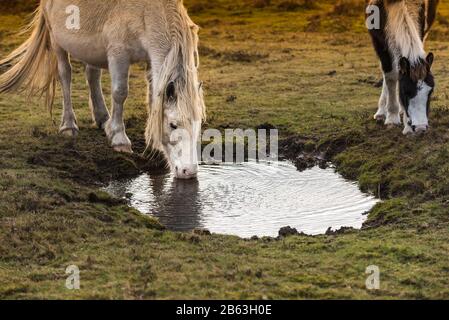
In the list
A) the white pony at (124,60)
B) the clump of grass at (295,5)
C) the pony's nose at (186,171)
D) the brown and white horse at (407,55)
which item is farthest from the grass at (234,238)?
the clump of grass at (295,5)

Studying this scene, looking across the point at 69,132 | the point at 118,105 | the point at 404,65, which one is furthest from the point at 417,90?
the point at 69,132

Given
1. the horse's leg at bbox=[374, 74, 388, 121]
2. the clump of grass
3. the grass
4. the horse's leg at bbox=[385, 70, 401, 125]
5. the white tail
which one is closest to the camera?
the grass

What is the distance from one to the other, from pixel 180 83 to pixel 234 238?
1.81 meters

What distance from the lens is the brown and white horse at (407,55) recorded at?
315 inches

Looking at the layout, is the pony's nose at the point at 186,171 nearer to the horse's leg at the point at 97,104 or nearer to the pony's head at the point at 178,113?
the pony's head at the point at 178,113

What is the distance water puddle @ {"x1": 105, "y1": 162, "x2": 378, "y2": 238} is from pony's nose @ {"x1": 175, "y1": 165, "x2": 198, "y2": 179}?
0.22 meters

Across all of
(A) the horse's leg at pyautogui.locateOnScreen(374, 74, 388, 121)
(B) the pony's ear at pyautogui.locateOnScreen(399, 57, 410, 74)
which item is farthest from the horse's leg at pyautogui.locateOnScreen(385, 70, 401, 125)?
(B) the pony's ear at pyautogui.locateOnScreen(399, 57, 410, 74)

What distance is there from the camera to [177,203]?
7.23m

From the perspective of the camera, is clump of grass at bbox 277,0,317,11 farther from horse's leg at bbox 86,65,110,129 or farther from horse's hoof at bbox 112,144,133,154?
horse's hoof at bbox 112,144,133,154

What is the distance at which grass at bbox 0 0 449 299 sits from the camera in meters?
4.96

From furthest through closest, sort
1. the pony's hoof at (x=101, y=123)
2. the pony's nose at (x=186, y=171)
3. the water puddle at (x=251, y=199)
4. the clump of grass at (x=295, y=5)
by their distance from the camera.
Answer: the clump of grass at (x=295, y=5)
the pony's hoof at (x=101, y=123)
the pony's nose at (x=186, y=171)
the water puddle at (x=251, y=199)

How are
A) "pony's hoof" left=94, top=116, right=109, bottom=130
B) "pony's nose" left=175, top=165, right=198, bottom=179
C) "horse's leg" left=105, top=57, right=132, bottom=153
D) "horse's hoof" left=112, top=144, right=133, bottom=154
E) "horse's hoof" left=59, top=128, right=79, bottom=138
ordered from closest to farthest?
1. "pony's nose" left=175, top=165, right=198, bottom=179
2. "horse's leg" left=105, top=57, right=132, bottom=153
3. "horse's hoof" left=112, top=144, right=133, bottom=154
4. "horse's hoof" left=59, top=128, right=79, bottom=138
5. "pony's hoof" left=94, top=116, right=109, bottom=130

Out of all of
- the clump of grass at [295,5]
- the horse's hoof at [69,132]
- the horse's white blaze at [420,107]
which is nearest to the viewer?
the horse's white blaze at [420,107]

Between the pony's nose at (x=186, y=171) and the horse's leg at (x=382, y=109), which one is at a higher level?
the horse's leg at (x=382, y=109)
